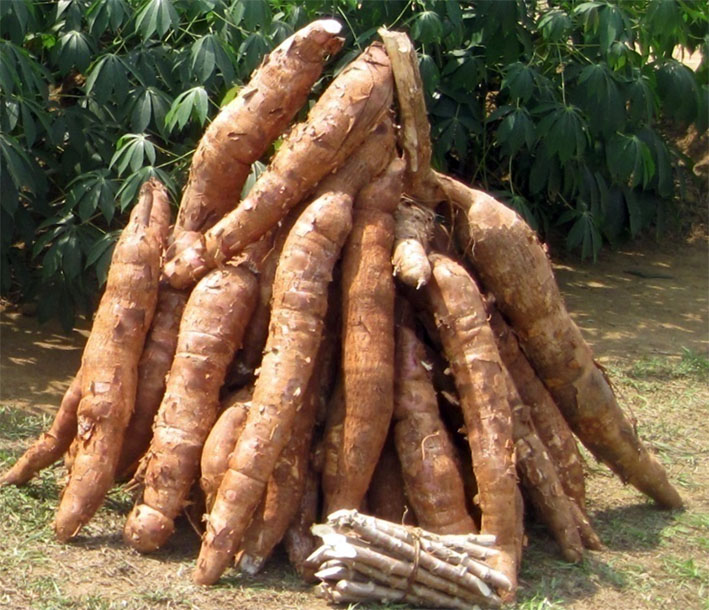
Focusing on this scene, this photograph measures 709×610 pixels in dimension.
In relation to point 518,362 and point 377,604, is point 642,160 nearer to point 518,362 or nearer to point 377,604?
point 518,362

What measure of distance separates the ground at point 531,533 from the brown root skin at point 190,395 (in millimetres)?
162

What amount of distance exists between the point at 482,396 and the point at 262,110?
4.01 feet

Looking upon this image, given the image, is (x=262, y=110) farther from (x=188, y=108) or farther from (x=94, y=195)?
(x=94, y=195)

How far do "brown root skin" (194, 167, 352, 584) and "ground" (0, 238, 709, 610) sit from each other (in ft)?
0.64

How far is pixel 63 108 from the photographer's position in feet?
19.8

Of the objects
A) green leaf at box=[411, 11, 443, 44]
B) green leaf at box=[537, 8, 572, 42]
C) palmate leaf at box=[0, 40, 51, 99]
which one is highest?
green leaf at box=[537, 8, 572, 42]

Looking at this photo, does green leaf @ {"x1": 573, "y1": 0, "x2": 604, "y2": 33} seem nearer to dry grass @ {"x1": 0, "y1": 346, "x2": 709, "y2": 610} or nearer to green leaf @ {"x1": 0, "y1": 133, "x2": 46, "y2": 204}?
dry grass @ {"x1": 0, "y1": 346, "x2": 709, "y2": 610}

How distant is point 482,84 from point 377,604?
15.5 feet

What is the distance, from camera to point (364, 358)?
3.72 meters

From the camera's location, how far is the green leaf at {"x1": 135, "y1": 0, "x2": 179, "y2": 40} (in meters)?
5.43

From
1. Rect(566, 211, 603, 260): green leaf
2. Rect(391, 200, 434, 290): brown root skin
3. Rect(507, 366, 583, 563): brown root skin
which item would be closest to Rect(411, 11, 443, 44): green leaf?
Rect(566, 211, 603, 260): green leaf

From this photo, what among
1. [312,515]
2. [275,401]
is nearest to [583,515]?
[312,515]

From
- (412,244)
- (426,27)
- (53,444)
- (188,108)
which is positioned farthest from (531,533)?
(426,27)

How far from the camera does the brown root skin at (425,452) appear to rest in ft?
12.2
